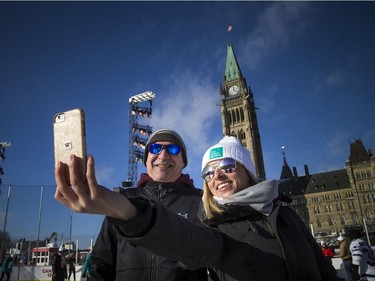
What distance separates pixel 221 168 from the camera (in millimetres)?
2020

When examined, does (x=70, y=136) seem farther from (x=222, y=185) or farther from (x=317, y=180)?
(x=317, y=180)

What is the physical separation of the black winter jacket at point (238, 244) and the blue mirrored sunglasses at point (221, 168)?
434 millimetres

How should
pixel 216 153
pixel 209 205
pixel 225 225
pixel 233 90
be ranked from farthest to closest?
pixel 233 90 → pixel 216 153 → pixel 209 205 → pixel 225 225

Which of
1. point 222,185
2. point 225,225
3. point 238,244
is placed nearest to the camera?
point 238,244

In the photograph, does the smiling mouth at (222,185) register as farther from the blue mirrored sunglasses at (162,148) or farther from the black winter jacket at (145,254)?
the blue mirrored sunglasses at (162,148)

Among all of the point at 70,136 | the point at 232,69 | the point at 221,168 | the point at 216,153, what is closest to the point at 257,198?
the point at 221,168

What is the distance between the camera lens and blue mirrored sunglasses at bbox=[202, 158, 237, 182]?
2.02 m

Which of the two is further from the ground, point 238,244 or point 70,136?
point 70,136

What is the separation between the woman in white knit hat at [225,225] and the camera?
812 millimetres

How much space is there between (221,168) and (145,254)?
3.09ft

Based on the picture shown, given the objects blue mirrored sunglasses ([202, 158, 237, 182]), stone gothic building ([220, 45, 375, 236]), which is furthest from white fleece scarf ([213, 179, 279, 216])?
stone gothic building ([220, 45, 375, 236])

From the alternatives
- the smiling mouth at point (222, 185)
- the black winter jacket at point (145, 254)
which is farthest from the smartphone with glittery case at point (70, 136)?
the smiling mouth at point (222, 185)

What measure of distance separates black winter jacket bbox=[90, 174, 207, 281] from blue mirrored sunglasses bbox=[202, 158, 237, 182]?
415mm

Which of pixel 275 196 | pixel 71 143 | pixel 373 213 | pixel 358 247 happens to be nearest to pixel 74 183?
pixel 71 143
